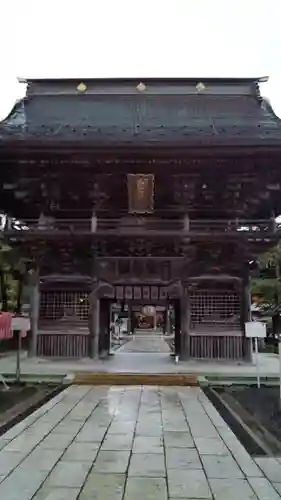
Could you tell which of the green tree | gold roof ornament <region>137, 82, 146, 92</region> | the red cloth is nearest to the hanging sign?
the red cloth

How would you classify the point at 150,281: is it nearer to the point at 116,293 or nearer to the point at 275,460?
the point at 116,293

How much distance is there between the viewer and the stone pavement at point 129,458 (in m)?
4.45

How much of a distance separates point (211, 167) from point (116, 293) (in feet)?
17.1

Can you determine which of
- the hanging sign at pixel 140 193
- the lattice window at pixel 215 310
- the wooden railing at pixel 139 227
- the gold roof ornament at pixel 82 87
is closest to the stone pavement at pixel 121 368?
the lattice window at pixel 215 310

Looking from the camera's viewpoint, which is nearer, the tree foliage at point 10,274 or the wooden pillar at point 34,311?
the wooden pillar at point 34,311

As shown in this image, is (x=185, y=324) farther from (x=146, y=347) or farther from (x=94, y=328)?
(x=146, y=347)

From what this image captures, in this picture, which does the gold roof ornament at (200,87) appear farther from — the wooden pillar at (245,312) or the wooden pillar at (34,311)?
the wooden pillar at (34,311)

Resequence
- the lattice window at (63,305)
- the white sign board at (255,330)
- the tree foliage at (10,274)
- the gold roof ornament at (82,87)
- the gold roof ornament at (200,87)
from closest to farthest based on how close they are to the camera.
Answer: the white sign board at (255,330), the lattice window at (63,305), the tree foliage at (10,274), the gold roof ornament at (200,87), the gold roof ornament at (82,87)

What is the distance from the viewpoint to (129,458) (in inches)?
217

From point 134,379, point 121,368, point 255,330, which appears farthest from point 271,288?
point 255,330

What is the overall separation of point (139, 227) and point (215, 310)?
12.6 ft

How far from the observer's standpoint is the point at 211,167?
15.2 meters

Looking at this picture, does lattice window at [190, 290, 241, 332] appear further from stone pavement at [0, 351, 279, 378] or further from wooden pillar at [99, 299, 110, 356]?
wooden pillar at [99, 299, 110, 356]

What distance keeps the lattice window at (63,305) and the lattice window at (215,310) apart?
3.70 metres
